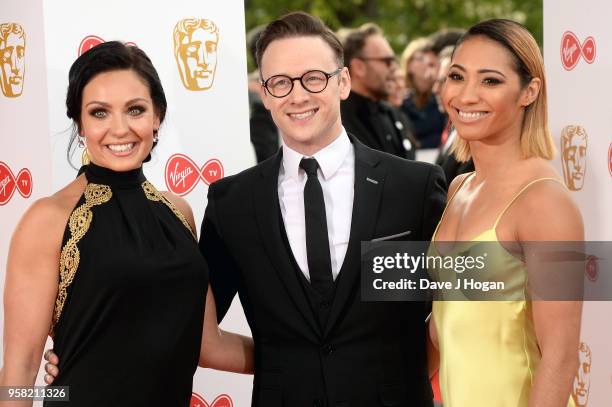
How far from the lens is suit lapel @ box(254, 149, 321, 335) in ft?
9.53

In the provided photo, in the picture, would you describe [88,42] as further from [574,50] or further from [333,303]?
[574,50]

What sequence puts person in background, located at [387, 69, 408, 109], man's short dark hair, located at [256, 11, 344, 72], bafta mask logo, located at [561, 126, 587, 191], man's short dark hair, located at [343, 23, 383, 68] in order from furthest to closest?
person in background, located at [387, 69, 408, 109], man's short dark hair, located at [343, 23, 383, 68], bafta mask logo, located at [561, 126, 587, 191], man's short dark hair, located at [256, 11, 344, 72]

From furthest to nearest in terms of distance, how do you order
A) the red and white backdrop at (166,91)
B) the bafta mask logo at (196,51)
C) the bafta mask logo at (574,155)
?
the bafta mask logo at (196,51) → the bafta mask logo at (574,155) → the red and white backdrop at (166,91)

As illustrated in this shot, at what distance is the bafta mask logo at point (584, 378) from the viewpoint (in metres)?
3.62

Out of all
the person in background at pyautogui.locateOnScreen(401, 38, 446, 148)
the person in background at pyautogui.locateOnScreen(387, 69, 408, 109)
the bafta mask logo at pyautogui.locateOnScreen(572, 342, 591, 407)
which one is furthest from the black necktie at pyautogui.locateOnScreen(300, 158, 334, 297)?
the person in background at pyautogui.locateOnScreen(401, 38, 446, 148)

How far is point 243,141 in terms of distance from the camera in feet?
12.7

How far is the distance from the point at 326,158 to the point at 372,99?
370cm

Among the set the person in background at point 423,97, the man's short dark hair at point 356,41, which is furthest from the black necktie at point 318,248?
the person in background at point 423,97

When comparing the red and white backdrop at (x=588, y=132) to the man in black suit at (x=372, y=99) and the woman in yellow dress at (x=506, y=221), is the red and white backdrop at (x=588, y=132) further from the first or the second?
the man in black suit at (x=372, y=99)

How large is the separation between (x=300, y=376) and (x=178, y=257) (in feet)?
1.82

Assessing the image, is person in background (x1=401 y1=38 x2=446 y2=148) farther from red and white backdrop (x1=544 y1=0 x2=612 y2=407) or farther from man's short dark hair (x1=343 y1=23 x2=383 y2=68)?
red and white backdrop (x1=544 y1=0 x2=612 y2=407)

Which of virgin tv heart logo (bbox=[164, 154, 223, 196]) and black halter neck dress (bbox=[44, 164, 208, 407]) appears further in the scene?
virgin tv heart logo (bbox=[164, 154, 223, 196])

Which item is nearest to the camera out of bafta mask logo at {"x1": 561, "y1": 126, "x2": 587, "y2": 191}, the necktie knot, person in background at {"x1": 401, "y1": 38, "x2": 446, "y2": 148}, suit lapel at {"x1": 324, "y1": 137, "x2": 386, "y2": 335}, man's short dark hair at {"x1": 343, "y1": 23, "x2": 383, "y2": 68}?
suit lapel at {"x1": 324, "y1": 137, "x2": 386, "y2": 335}

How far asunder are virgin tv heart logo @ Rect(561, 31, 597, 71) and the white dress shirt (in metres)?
1.09
